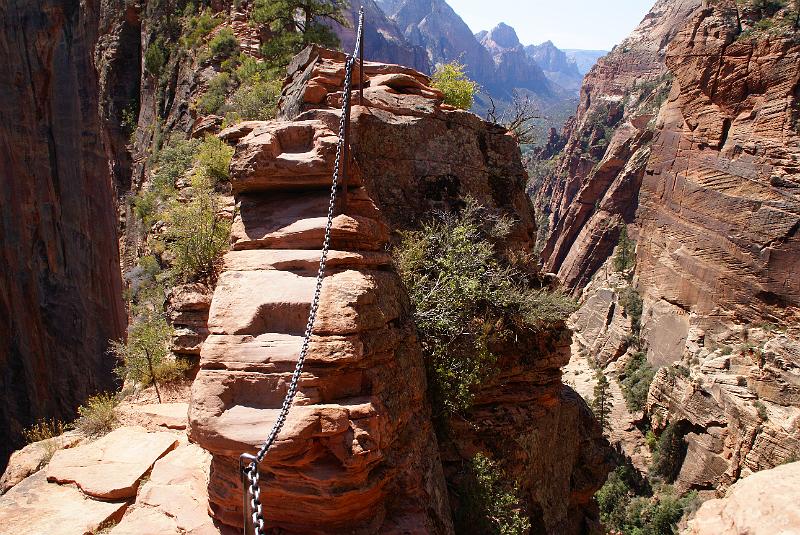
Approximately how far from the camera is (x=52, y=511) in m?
5.77

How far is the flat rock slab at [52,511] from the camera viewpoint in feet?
17.9

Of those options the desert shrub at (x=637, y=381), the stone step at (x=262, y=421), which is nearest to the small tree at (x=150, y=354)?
the stone step at (x=262, y=421)

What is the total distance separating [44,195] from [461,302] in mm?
28907

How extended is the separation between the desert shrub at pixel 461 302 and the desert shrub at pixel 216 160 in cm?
459

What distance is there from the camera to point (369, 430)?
4.90m

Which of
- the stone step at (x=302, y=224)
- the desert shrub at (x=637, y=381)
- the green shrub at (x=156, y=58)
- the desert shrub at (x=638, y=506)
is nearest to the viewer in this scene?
the stone step at (x=302, y=224)

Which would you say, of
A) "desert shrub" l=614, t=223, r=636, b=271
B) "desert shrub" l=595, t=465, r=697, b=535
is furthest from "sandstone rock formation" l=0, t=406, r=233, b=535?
"desert shrub" l=614, t=223, r=636, b=271

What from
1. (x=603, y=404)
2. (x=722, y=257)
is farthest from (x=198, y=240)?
(x=722, y=257)

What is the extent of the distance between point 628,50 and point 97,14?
3378 inches

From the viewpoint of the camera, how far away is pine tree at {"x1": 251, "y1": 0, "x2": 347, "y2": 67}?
58.2 feet

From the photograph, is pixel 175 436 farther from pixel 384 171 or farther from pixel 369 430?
pixel 384 171

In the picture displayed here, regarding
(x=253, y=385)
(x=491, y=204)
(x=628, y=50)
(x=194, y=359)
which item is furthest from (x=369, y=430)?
(x=628, y=50)

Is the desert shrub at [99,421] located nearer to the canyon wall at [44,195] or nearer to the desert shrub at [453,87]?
the desert shrub at [453,87]

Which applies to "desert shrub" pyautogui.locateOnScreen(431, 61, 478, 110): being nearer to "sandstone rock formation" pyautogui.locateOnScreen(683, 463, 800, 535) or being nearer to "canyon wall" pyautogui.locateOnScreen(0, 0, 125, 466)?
"sandstone rock formation" pyautogui.locateOnScreen(683, 463, 800, 535)
